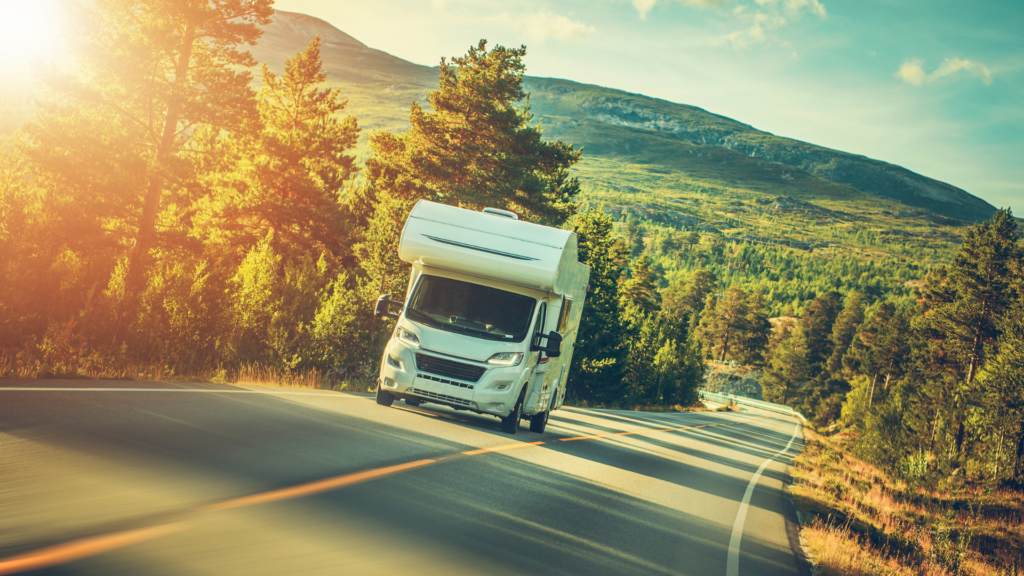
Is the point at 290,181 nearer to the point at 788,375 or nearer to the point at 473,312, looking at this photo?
the point at 473,312

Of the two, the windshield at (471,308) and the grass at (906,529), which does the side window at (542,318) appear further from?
the grass at (906,529)

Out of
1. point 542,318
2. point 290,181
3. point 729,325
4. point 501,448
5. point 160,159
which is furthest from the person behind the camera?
point 729,325

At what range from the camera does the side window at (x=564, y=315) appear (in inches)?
554

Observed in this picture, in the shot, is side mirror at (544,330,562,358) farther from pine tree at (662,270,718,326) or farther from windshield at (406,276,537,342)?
pine tree at (662,270,718,326)

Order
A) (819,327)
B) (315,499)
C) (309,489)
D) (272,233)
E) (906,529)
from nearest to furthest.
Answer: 1. (315,499)
2. (309,489)
3. (906,529)
4. (272,233)
5. (819,327)

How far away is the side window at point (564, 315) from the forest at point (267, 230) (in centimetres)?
696

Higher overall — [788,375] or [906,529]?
[906,529]

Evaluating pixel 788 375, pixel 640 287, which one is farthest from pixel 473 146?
pixel 788 375

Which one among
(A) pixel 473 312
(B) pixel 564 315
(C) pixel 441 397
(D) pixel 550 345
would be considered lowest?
(C) pixel 441 397

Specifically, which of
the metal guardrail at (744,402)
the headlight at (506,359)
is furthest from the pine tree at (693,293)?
the headlight at (506,359)

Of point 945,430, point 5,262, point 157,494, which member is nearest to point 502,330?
point 157,494

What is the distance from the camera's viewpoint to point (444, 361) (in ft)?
37.4

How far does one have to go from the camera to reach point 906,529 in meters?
14.5

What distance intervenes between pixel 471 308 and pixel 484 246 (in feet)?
3.69
